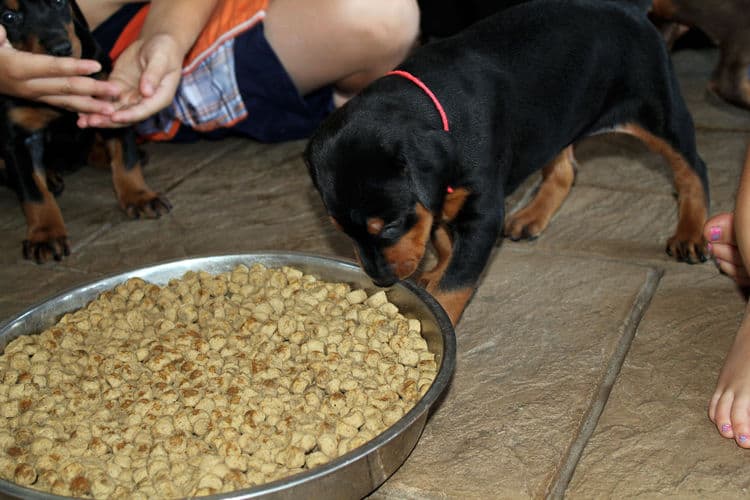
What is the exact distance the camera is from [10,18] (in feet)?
9.43

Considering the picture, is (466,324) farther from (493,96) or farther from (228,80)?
(228,80)

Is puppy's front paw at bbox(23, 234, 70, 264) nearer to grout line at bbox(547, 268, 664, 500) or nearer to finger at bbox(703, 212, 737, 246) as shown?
grout line at bbox(547, 268, 664, 500)

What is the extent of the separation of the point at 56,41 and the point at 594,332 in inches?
71.2

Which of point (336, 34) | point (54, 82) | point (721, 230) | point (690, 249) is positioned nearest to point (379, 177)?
point (721, 230)

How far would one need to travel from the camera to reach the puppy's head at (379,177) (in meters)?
2.03

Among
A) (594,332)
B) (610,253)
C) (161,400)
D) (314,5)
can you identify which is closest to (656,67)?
(610,253)

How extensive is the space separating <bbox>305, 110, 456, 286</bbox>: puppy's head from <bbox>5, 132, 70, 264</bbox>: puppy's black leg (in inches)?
51.9

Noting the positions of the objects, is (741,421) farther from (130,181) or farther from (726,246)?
(130,181)

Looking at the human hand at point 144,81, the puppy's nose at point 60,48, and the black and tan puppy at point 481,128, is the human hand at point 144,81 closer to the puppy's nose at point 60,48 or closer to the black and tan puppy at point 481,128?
the puppy's nose at point 60,48

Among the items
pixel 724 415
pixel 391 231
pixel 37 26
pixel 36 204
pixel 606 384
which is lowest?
pixel 36 204

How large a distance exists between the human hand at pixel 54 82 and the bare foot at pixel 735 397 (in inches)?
72.2

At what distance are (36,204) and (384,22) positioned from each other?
1.39 m

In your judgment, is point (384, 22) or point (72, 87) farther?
point (384, 22)

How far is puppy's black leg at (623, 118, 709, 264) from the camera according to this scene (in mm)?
2695
